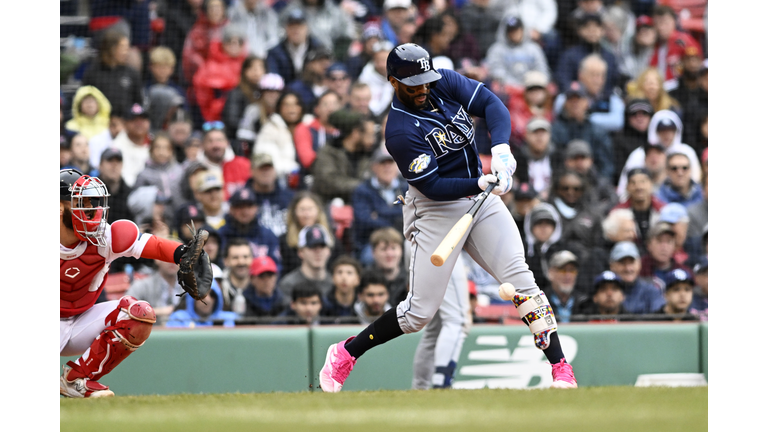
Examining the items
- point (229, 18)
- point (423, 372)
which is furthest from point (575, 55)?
point (423, 372)

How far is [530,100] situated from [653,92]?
1193 mm

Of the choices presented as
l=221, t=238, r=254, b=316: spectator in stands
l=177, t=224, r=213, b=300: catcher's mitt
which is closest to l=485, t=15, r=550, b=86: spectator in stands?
l=221, t=238, r=254, b=316: spectator in stands

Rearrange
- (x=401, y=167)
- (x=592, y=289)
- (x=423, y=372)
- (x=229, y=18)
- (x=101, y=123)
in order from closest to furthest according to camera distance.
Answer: (x=401, y=167)
(x=423, y=372)
(x=592, y=289)
(x=101, y=123)
(x=229, y=18)

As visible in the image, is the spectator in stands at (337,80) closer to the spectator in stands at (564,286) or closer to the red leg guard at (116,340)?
the spectator in stands at (564,286)

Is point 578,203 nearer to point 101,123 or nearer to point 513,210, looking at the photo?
point 513,210

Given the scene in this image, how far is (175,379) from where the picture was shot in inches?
237

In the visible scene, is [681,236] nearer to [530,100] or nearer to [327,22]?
[530,100]

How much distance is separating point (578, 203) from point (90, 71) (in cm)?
445

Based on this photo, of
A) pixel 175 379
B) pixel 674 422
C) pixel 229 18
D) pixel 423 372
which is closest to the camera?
pixel 674 422

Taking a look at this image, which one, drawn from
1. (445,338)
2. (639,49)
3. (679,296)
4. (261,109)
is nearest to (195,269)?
(445,338)

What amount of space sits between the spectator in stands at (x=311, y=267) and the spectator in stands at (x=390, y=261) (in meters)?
0.36

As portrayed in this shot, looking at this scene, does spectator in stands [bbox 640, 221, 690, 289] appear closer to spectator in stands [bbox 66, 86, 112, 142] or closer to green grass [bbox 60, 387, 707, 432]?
green grass [bbox 60, 387, 707, 432]

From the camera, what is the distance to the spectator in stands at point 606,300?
22.2ft

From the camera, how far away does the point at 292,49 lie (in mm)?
8305
